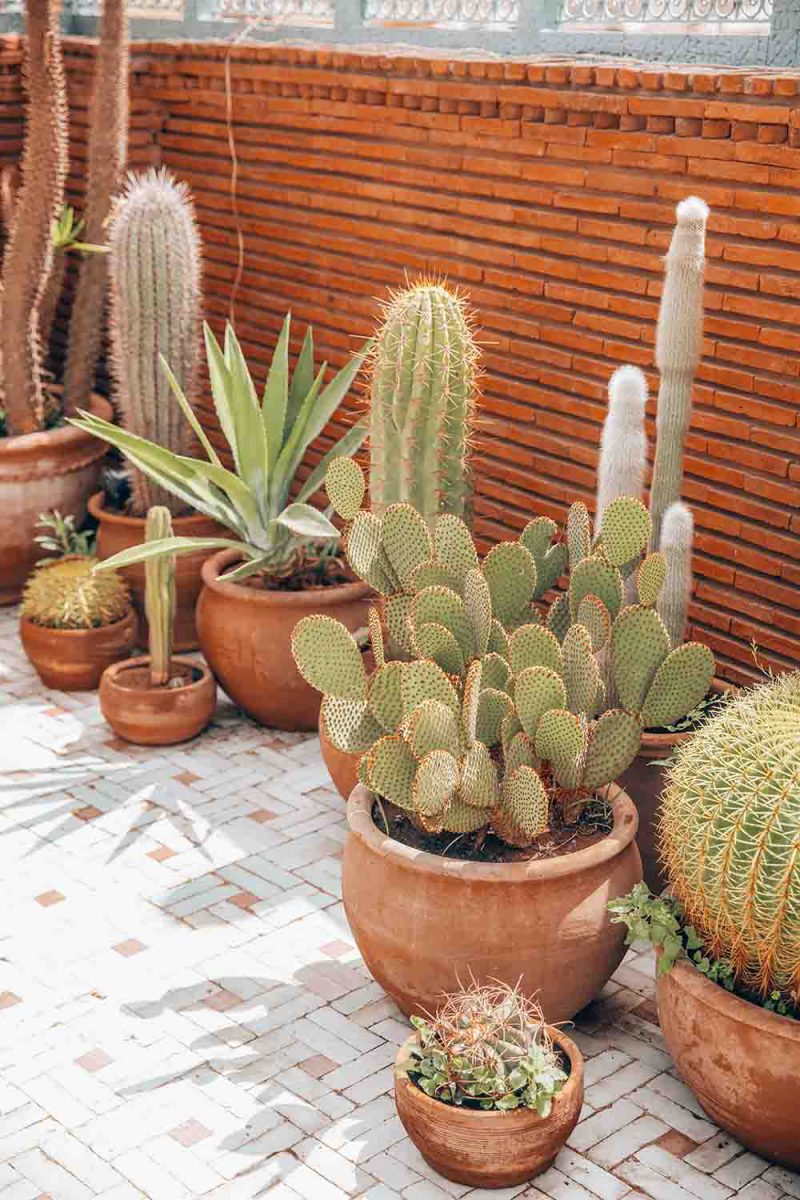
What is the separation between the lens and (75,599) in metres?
6.31

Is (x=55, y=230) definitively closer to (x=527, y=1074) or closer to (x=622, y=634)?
(x=622, y=634)

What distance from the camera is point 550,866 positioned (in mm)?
3906

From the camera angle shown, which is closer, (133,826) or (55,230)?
(133,826)

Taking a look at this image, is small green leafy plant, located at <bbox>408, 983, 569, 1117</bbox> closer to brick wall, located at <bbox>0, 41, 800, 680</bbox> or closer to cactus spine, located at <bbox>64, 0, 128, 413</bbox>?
brick wall, located at <bbox>0, 41, 800, 680</bbox>

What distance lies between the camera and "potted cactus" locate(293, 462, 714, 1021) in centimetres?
391

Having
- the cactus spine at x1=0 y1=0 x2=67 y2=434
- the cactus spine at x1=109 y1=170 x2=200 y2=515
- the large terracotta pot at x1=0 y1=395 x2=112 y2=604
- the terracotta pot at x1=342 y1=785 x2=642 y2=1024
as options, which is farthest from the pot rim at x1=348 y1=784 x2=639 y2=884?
the cactus spine at x1=0 y1=0 x2=67 y2=434

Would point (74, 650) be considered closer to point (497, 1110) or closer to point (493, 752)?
point (493, 752)

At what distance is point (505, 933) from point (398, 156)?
3.58m

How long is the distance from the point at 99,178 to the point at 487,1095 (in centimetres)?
503

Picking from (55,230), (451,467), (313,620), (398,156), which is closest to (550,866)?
(313,620)

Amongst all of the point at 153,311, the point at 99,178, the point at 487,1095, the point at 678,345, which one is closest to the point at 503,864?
the point at 487,1095

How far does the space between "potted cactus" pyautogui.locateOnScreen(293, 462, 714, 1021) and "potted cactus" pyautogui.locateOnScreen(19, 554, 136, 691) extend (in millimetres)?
2138

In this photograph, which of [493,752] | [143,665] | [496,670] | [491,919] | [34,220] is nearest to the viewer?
[491,919]

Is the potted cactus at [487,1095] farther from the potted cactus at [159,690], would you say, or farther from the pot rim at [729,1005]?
the potted cactus at [159,690]
